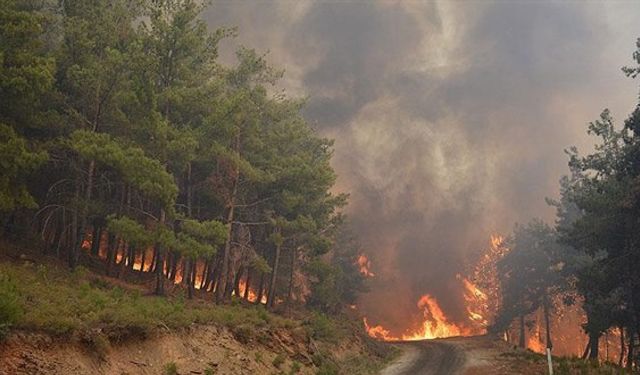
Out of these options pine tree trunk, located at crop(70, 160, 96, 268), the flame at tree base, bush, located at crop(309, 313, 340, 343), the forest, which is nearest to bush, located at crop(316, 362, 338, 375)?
the forest

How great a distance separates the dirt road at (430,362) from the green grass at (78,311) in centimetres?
839

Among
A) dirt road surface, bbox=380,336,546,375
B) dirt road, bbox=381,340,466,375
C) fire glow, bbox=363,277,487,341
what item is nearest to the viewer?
dirt road surface, bbox=380,336,546,375

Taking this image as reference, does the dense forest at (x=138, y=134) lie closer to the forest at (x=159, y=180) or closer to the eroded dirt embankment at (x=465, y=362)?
the forest at (x=159, y=180)

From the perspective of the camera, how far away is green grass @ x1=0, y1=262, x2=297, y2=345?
11.5 m

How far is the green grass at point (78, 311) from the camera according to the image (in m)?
11.5

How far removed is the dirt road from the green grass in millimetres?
8386

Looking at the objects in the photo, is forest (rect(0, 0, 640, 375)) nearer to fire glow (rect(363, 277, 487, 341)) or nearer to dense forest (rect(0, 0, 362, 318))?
dense forest (rect(0, 0, 362, 318))

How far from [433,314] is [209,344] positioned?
6314 cm

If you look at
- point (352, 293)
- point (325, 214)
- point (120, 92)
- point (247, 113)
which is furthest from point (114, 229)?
point (352, 293)

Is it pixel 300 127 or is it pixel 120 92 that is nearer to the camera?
pixel 120 92

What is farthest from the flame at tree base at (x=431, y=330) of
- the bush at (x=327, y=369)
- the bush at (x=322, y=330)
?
the bush at (x=327, y=369)

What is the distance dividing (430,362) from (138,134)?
68.4 feet

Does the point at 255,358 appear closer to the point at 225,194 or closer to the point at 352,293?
the point at 225,194

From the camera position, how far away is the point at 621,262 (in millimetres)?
23984
